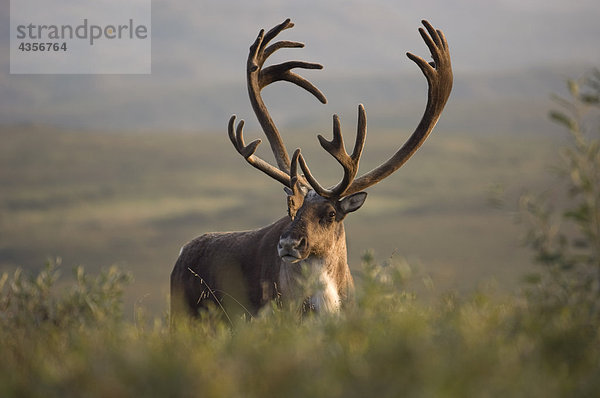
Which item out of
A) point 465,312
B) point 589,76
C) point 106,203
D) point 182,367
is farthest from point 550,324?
point 106,203

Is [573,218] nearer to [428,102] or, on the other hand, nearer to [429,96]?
[428,102]

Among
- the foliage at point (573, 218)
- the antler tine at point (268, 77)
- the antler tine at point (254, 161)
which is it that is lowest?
the foliage at point (573, 218)

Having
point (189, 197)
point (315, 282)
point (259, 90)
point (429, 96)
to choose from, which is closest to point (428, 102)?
point (429, 96)

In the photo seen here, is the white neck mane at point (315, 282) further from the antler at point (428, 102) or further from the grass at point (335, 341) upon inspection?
the antler at point (428, 102)

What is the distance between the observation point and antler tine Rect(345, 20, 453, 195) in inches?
353

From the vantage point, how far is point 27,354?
189 inches

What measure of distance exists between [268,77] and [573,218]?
6.01 meters

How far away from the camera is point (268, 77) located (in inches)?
403

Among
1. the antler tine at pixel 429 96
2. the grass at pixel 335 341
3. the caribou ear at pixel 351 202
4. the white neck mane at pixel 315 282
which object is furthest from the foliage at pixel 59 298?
the antler tine at pixel 429 96

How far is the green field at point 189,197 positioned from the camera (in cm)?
8419

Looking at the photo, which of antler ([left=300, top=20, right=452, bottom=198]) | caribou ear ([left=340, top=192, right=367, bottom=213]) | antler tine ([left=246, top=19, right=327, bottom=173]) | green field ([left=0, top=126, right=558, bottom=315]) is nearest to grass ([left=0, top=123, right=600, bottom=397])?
caribou ear ([left=340, top=192, right=367, bottom=213])

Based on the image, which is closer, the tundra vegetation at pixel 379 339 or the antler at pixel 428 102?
the tundra vegetation at pixel 379 339

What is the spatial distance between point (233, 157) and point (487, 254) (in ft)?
264

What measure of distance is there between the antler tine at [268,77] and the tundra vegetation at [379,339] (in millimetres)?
3743
